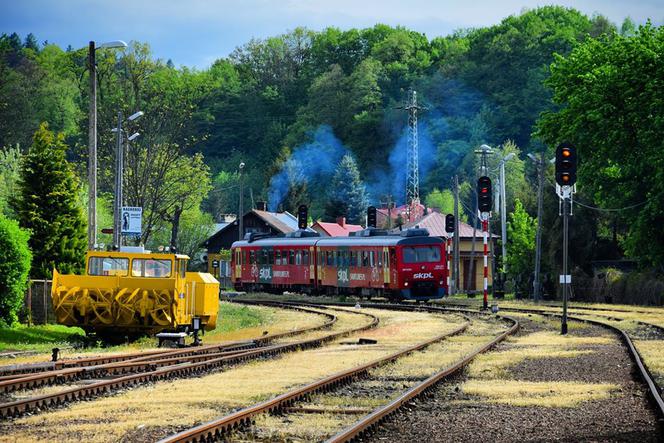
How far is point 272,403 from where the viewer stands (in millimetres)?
13273

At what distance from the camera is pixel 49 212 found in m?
36.6

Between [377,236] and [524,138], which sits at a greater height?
[524,138]

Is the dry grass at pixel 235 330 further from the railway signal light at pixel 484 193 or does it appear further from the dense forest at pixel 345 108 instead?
the dense forest at pixel 345 108

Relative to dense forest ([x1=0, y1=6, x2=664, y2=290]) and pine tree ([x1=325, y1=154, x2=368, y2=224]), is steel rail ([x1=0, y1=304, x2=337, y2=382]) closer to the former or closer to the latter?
dense forest ([x1=0, y1=6, x2=664, y2=290])

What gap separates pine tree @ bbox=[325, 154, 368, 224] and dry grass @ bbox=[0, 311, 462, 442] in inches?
3860

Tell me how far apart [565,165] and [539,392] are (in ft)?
47.1

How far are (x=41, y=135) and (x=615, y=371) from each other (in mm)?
24310

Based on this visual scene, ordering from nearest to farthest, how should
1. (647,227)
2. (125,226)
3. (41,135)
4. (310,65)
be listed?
(125,226) < (41,135) < (647,227) < (310,65)

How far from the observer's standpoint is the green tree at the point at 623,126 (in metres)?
44.4

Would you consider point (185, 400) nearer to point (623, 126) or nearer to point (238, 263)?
point (623, 126)

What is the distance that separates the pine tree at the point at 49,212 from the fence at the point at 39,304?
3.72m

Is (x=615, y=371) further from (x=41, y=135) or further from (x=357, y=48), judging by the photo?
(x=357, y=48)

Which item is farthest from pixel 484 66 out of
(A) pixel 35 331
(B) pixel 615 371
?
(B) pixel 615 371

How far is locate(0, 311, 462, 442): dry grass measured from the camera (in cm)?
1185
